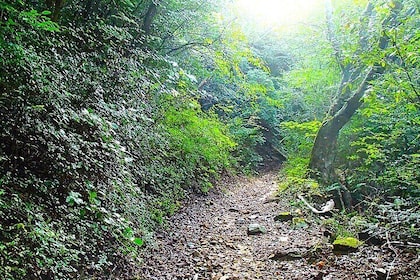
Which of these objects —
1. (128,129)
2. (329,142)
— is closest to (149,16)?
(128,129)

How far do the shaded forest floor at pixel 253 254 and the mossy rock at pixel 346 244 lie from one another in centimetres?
8

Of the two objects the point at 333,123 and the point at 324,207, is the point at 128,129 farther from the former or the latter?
the point at 333,123

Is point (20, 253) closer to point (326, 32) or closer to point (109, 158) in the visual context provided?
point (109, 158)

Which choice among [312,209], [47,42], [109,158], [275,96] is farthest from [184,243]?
[275,96]

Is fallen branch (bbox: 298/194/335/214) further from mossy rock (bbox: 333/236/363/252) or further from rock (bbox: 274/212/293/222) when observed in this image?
mossy rock (bbox: 333/236/363/252)

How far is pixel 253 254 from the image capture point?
5.06 metres

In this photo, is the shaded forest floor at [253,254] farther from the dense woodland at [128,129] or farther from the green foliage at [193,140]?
the green foliage at [193,140]

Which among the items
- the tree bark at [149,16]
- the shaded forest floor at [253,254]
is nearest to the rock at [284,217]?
the shaded forest floor at [253,254]

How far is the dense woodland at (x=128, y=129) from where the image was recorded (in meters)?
2.96

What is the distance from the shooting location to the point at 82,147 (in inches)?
137

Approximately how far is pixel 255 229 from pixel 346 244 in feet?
6.53

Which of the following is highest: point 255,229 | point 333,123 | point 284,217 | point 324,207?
point 333,123

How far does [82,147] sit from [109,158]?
417mm

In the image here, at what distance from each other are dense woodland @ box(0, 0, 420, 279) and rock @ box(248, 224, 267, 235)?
56.8 inches
